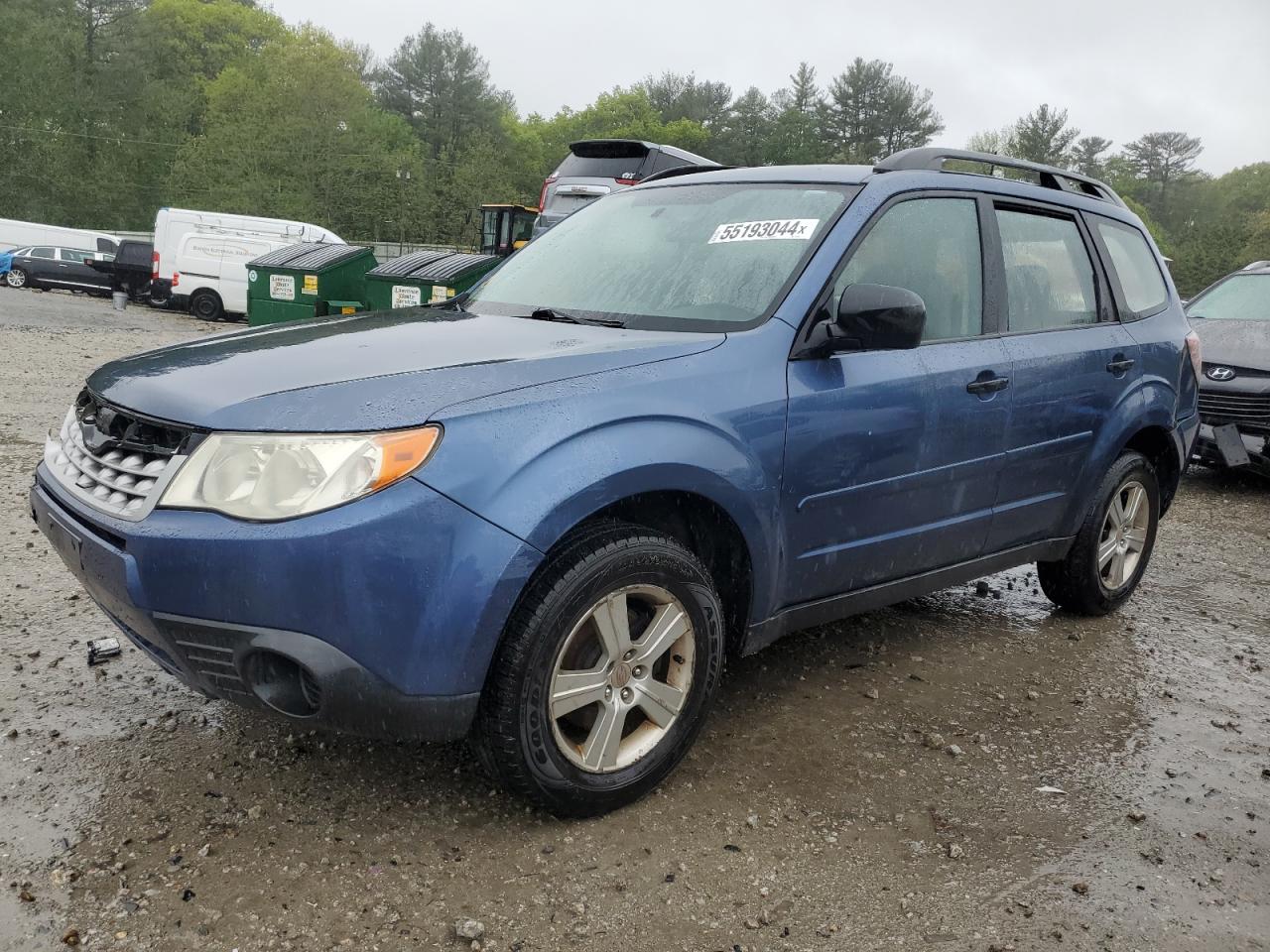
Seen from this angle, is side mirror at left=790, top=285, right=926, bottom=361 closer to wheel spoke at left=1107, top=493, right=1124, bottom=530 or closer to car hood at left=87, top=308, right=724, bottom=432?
car hood at left=87, top=308, right=724, bottom=432

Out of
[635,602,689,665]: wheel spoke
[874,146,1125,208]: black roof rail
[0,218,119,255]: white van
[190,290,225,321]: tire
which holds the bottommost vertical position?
[190,290,225,321]: tire

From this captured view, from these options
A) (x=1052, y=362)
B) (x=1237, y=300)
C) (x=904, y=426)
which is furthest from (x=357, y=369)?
(x=1237, y=300)

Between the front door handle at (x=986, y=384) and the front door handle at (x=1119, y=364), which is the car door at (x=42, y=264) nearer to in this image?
the front door handle at (x=1119, y=364)

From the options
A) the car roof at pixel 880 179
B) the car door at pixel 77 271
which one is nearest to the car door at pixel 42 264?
the car door at pixel 77 271

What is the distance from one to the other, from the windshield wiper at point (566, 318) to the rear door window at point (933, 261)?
0.70 metres

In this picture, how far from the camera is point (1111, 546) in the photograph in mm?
4746

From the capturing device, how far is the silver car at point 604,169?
16.3m

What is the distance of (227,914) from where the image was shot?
2348 millimetres

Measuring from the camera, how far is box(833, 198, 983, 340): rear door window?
346 cm

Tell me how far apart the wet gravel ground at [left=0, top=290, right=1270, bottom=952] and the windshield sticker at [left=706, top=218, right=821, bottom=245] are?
5.11 ft

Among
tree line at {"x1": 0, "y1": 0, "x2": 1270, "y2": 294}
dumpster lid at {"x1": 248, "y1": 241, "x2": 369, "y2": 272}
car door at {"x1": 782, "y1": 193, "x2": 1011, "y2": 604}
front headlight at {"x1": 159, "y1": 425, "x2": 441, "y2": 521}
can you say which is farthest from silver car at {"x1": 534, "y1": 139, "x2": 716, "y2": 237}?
tree line at {"x1": 0, "y1": 0, "x2": 1270, "y2": 294}

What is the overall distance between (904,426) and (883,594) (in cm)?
59

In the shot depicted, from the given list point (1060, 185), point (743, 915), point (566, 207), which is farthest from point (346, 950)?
point (566, 207)

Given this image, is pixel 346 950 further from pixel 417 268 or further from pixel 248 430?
pixel 417 268
